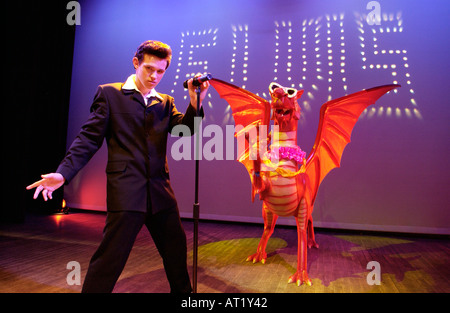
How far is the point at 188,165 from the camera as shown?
415 centimetres

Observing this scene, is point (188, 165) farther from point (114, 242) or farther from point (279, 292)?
point (114, 242)

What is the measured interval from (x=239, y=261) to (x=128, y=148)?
58.4 inches

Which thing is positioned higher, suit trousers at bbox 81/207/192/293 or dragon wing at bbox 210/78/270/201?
dragon wing at bbox 210/78/270/201

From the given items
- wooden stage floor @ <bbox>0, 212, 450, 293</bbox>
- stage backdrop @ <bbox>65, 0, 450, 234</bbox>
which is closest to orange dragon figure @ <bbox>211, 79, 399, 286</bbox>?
wooden stage floor @ <bbox>0, 212, 450, 293</bbox>

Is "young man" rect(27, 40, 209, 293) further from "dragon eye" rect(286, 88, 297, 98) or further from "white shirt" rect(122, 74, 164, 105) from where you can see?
"dragon eye" rect(286, 88, 297, 98)

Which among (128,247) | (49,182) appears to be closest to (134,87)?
(49,182)

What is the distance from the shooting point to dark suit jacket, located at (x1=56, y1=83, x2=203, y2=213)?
45.0 inches

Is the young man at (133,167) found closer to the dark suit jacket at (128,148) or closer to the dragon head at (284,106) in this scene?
the dark suit jacket at (128,148)

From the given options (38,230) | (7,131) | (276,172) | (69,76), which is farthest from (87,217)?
(276,172)

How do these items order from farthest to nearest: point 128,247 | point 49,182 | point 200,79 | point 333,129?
point 333,129
point 200,79
point 128,247
point 49,182

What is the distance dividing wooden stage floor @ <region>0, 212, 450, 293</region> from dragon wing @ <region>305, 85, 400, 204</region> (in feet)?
2.04

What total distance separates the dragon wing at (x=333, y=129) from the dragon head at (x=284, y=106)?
0.27 metres

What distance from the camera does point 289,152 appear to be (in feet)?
6.40

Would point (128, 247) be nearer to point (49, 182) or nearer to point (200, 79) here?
point (49, 182)
